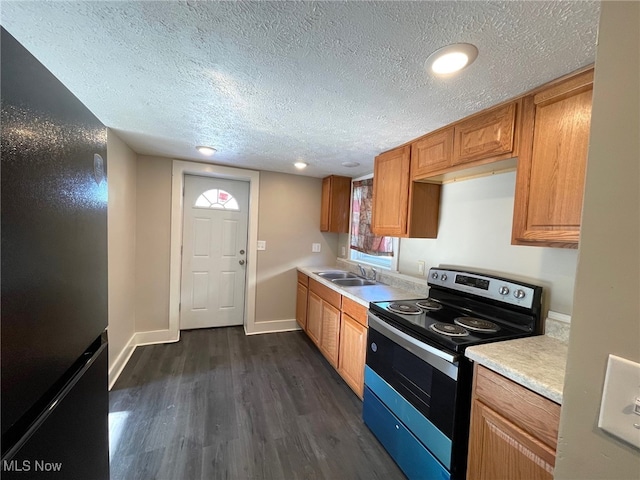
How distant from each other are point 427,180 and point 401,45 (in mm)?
1258

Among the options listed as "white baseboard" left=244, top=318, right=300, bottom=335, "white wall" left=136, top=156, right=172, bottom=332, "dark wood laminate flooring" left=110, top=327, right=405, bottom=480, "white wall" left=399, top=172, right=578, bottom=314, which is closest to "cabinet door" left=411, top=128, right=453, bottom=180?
"white wall" left=399, top=172, right=578, bottom=314

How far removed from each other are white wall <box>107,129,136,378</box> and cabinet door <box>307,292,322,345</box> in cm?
190

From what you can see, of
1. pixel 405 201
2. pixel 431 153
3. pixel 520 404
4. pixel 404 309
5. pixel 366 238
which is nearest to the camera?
pixel 520 404

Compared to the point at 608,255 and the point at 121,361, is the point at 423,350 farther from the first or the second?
the point at 121,361

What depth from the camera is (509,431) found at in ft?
3.48

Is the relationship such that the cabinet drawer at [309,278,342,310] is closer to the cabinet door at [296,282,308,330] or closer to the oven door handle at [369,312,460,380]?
the cabinet door at [296,282,308,330]

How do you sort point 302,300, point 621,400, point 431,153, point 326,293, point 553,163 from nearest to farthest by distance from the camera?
point 621,400
point 553,163
point 431,153
point 326,293
point 302,300

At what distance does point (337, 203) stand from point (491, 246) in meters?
2.07

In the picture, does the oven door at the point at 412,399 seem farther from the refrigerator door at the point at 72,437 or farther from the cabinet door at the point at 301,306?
the cabinet door at the point at 301,306

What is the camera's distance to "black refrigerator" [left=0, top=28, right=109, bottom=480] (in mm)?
512

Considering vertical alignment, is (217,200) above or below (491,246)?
above

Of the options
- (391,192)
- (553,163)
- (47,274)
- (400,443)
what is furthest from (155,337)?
(553,163)

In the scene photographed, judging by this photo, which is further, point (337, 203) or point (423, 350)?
point (337, 203)

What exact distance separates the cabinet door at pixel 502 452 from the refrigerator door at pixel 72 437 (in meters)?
1.47
